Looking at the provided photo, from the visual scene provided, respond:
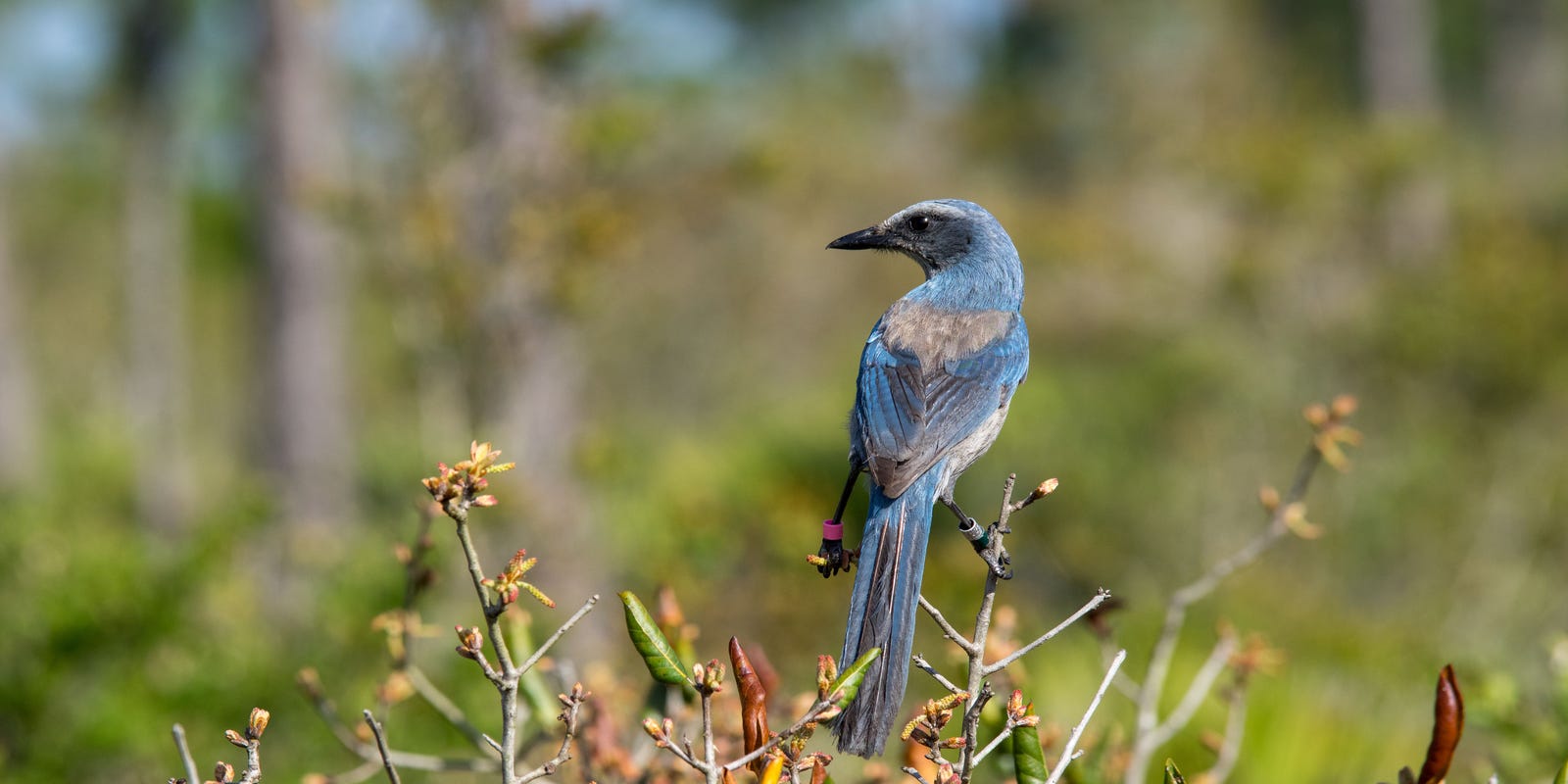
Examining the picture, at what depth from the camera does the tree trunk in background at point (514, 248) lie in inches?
253

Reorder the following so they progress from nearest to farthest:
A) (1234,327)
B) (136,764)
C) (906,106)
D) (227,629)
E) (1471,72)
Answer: (136,764), (227,629), (1234,327), (906,106), (1471,72)

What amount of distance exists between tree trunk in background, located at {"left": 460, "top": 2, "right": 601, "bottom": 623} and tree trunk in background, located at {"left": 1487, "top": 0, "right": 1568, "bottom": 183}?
82.4ft

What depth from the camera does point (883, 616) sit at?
1801 mm

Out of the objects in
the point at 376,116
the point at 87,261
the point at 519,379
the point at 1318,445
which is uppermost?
the point at 87,261

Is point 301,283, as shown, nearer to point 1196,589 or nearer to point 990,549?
point 1196,589

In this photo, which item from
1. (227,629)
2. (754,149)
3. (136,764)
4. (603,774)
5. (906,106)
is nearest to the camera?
(603,774)

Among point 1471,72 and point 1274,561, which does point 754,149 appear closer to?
point 1274,561

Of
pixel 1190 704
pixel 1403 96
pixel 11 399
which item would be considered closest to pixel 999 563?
pixel 1190 704

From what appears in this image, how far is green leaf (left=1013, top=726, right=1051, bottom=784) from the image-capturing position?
1880 millimetres

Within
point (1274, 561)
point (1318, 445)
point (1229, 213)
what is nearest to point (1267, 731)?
point (1318, 445)

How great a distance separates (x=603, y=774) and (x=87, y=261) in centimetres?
2162

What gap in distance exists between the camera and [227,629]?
5.46m

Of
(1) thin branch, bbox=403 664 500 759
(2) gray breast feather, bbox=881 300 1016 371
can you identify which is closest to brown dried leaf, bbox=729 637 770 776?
(1) thin branch, bbox=403 664 500 759

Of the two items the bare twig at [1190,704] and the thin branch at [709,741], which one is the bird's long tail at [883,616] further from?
the bare twig at [1190,704]
